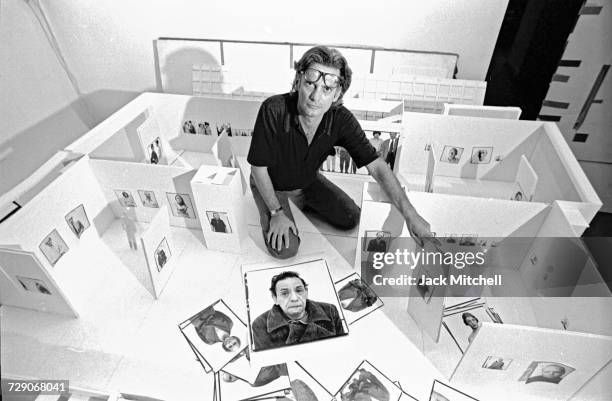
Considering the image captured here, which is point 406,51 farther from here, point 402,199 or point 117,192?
point 117,192

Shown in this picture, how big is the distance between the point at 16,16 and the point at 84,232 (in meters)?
1.55

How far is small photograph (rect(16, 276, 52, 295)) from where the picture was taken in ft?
4.48

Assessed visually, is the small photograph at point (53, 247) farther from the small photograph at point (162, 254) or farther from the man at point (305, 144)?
the man at point (305, 144)

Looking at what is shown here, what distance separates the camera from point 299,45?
91.4 inches

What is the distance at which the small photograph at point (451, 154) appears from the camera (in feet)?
6.52

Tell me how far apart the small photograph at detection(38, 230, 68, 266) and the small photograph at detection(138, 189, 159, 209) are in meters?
0.36

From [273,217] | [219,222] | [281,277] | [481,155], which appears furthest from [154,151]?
[481,155]

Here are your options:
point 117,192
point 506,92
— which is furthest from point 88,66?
point 506,92

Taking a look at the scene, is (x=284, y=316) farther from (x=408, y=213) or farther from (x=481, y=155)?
(x=481, y=155)

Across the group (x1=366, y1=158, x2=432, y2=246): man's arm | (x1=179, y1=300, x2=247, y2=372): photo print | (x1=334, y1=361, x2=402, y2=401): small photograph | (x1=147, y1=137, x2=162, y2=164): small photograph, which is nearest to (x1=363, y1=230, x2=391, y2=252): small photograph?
(x1=366, y1=158, x2=432, y2=246): man's arm

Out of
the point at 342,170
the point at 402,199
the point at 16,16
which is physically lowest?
the point at 342,170

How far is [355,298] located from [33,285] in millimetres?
1196

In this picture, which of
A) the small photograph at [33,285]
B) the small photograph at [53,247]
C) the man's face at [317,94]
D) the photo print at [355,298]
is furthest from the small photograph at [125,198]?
→ the photo print at [355,298]

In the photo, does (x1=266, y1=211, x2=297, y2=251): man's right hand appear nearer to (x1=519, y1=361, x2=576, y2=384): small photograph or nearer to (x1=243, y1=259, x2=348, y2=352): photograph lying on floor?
(x1=243, y1=259, x2=348, y2=352): photograph lying on floor
